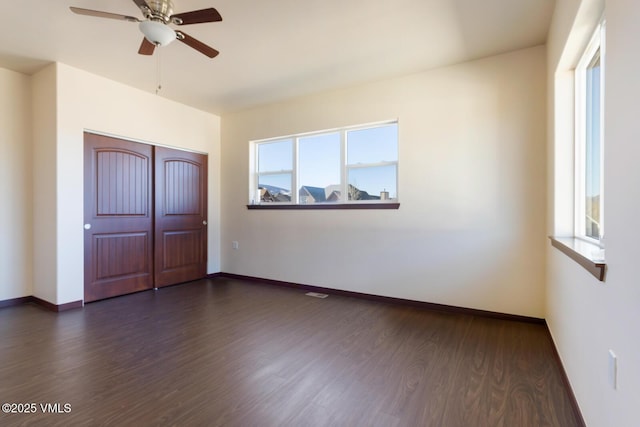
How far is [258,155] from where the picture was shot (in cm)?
505

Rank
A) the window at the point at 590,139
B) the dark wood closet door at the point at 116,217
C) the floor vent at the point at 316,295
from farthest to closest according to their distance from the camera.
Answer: the floor vent at the point at 316,295 < the dark wood closet door at the point at 116,217 < the window at the point at 590,139

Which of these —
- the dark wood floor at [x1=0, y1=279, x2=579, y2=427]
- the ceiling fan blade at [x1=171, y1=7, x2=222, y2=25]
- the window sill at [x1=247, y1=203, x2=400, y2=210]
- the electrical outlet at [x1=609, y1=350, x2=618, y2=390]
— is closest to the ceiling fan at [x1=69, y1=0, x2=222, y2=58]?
the ceiling fan blade at [x1=171, y1=7, x2=222, y2=25]

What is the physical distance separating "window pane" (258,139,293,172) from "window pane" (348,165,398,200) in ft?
3.53

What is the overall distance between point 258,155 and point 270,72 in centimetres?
165

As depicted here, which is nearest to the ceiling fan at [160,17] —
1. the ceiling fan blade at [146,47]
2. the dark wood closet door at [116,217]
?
the ceiling fan blade at [146,47]

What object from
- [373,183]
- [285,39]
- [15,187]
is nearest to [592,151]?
[373,183]

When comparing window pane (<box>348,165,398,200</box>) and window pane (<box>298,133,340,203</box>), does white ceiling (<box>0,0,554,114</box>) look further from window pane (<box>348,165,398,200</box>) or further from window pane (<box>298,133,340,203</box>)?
window pane (<box>348,165,398,200</box>)

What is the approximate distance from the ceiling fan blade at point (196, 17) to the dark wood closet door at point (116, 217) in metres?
2.36

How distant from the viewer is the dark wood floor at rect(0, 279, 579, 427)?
67.0 inches

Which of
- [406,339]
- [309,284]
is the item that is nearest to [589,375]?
[406,339]

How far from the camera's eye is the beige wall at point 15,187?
353 centimetres

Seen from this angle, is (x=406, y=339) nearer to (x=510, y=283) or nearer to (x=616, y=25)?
(x=510, y=283)

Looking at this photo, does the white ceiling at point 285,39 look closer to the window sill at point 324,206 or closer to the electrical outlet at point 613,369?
the window sill at point 324,206

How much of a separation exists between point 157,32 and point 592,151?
3.15 m
